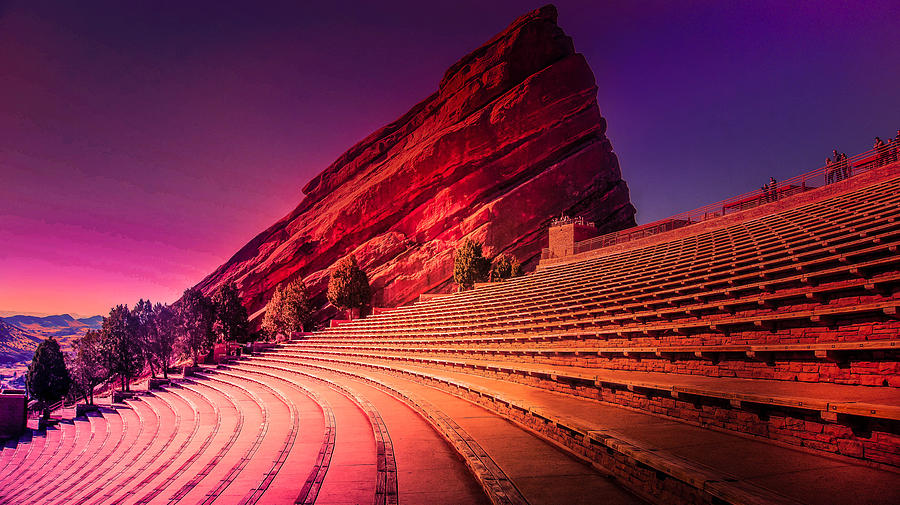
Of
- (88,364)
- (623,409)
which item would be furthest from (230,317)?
(623,409)

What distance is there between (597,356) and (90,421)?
24359 millimetres

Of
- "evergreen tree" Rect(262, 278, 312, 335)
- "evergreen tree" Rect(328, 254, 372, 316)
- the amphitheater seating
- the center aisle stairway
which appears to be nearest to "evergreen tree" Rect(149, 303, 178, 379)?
"evergreen tree" Rect(262, 278, 312, 335)

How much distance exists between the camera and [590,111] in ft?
171

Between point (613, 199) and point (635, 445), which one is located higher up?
point (613, 199)

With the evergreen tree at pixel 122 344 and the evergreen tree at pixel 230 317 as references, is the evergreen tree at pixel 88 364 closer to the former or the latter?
the evergreen tree at pixel 122 344

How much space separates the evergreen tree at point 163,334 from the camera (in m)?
32.3

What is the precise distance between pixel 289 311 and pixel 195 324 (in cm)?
744

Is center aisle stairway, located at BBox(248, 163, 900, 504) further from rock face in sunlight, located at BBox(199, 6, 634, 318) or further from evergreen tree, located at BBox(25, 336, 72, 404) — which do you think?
rock face in sunlight, located at BBox(199, 6, 634, 318)

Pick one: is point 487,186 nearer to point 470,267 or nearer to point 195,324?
point 470,267

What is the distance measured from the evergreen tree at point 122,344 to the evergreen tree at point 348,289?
1456cm

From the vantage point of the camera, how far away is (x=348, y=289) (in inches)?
1583

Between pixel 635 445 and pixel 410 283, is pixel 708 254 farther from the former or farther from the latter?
pixel 410 283

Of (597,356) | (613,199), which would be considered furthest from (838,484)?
(613,199)

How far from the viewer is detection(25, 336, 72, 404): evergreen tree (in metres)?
33.1
